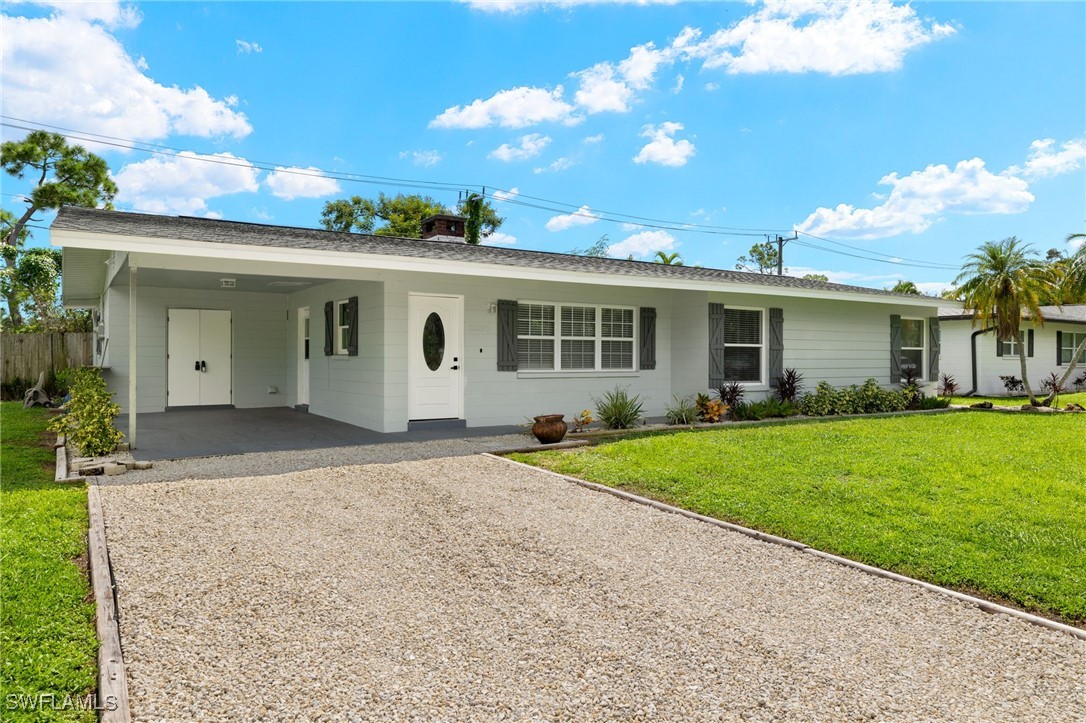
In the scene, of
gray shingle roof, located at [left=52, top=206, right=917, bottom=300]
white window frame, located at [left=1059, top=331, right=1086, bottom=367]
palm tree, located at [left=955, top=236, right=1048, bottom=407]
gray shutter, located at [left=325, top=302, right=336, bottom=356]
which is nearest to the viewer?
gray shingle roof, located at [left=52, top=206, right=917, bottom=300]

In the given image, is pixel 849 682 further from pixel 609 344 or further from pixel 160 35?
pixel 160 35

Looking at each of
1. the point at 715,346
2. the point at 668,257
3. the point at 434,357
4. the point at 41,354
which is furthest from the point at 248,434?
the point at 668,257

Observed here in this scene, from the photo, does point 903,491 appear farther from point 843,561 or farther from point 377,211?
point 377,211

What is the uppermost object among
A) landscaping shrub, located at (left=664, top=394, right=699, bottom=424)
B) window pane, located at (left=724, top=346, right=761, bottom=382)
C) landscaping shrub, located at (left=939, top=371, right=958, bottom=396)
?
window pane, located at (left=724, top=346, right=761, bottom=382)

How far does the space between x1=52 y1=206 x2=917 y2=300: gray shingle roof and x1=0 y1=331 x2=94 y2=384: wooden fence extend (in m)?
7.43

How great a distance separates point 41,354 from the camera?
16219mm

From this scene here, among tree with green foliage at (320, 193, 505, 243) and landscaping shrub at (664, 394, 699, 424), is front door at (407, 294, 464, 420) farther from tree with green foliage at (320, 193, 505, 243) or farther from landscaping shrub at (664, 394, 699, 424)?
tree with green foliage at (320, 193, 505, 243)

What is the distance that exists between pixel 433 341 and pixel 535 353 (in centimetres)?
186

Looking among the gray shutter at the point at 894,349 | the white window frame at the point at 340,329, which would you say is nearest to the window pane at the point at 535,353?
the white window frame at the point at 340,329

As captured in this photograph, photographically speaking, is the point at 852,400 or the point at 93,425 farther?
the point at 852,400

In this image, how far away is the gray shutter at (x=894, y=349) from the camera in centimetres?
1524

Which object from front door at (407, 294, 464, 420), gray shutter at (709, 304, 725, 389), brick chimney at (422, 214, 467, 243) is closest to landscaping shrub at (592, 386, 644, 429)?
gray shutter at (709, 304, 725, 389)

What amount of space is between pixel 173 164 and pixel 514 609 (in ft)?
110

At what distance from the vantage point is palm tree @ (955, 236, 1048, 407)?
16172 mm
